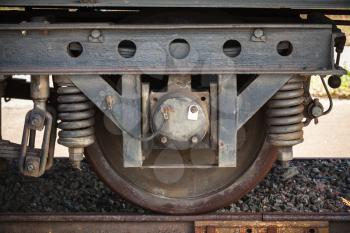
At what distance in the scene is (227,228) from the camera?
13.7ft

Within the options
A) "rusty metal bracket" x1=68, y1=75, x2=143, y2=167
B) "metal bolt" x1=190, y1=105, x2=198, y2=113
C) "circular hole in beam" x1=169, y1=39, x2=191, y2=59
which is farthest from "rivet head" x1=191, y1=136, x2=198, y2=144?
"circular hole in beam" x1=169, y1=39, x2=191, y2=59

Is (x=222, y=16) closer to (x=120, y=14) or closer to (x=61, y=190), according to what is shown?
(x=120, y=14)

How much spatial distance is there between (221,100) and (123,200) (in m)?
1.51

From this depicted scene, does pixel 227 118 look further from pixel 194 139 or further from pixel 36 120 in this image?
pixel 36 120

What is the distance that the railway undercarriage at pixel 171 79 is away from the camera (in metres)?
3.70

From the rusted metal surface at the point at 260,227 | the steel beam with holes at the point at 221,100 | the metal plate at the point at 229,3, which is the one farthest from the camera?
the rusted metal surface at the point at 260,227

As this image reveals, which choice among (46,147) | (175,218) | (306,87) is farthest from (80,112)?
(306,87)

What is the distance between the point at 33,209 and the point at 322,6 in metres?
2.74

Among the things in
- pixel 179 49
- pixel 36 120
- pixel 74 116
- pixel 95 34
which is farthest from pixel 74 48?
pixel 179 49

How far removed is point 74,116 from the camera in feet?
12.8

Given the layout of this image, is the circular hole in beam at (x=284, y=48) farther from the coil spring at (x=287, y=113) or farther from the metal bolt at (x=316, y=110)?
the metal bolt at (x=316, y=110)

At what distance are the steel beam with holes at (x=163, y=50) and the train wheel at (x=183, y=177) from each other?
2.41 ft

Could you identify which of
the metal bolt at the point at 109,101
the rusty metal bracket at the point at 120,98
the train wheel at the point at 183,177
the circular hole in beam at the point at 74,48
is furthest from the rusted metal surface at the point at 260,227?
the circular hole in beam at the point at 74,48

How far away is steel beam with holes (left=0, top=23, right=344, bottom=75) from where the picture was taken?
3686 millimetres
